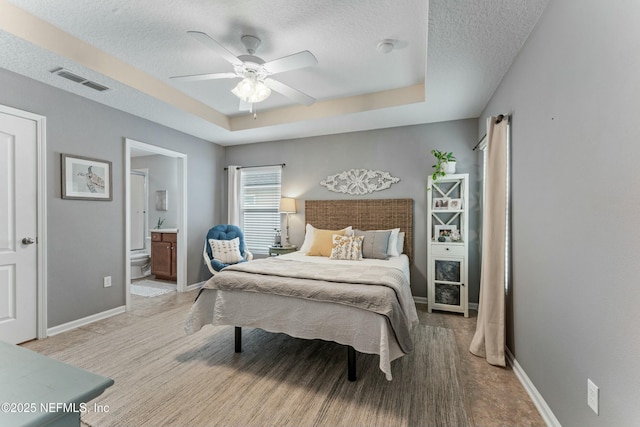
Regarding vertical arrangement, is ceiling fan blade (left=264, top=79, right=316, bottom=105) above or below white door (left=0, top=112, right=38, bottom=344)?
above

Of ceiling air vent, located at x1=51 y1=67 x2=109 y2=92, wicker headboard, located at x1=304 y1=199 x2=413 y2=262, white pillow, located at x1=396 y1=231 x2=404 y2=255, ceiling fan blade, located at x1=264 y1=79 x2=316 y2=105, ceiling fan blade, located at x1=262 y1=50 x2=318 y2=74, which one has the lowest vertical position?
white pillow, located at x1=396 y1=231 x2=404 y2=255

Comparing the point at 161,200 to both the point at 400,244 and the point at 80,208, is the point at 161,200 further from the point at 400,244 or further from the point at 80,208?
the point at 400,244

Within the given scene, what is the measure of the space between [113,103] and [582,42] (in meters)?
4.17

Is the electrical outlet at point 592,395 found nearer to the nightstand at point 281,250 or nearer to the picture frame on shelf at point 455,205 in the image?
the picture frame on shelf at point 455,205

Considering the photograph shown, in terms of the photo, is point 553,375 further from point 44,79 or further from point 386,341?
point 44,79

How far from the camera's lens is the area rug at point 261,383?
1742mm

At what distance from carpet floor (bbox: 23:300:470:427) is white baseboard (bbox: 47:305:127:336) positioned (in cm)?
21

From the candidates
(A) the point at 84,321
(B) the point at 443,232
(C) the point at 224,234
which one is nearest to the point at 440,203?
(B) the point at 443,232

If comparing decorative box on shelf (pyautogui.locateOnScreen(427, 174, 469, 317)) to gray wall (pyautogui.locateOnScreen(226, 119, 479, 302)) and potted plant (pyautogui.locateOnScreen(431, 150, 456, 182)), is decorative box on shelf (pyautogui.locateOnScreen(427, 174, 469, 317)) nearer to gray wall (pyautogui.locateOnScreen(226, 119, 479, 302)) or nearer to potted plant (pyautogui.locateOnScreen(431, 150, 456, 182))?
potted plant (pyautogui.locateOnScreen(431, 150, 456, 182))

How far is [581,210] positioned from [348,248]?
2381 mm

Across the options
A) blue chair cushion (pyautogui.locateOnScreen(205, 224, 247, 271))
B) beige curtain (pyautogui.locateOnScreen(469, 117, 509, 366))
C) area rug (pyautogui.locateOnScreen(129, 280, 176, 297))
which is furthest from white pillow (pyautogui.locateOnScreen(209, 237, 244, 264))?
beige curtain (pyautogui.locateOnScreen(469, 117, 509, 366))

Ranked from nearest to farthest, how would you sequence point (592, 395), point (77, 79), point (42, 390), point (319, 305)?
point (42, 390), point (592, 395), point (319, 305), point (77, 79)

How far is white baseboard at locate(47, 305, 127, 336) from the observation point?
2932mm

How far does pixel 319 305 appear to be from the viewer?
216 centimetres
